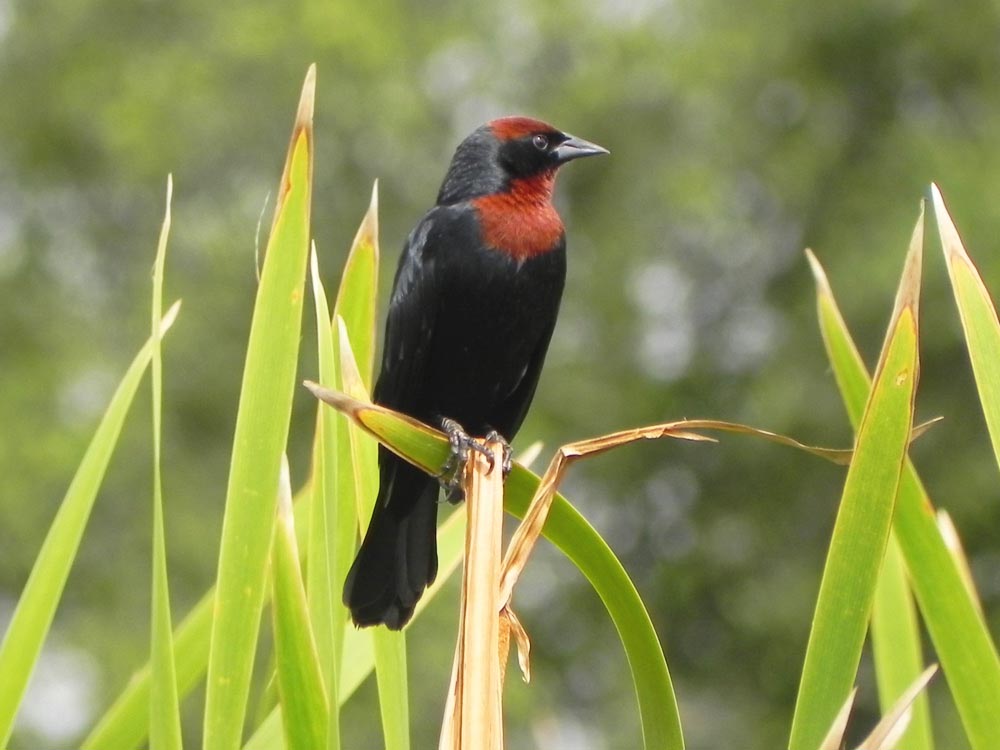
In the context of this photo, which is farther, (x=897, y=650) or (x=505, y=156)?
(x=505, y=156)

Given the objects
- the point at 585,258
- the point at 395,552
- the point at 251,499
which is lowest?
the point at 251,499

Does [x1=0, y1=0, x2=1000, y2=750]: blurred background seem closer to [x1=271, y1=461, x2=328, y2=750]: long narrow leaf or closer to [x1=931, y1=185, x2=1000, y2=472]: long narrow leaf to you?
[x1=931, y1=185, x2=1000, y2=472]: long narrow leaf

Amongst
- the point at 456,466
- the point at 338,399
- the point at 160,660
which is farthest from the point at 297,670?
the point at 456,466

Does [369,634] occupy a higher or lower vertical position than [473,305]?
lower

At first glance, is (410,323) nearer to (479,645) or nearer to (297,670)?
(297,670)

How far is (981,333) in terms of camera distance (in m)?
1.56

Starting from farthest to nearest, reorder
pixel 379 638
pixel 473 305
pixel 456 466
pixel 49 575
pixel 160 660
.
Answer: pixel 473 305 < pixel 456 466 < pixel 379 638 < pixel 49 575 < pixel 160 660

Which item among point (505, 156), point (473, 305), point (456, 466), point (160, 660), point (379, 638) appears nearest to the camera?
point (160, 660)

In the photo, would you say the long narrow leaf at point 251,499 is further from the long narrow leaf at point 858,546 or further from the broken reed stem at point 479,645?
the long narrow leaf at point 858,546

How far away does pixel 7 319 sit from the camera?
12156 mm

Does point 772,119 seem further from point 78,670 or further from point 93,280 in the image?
point 78,670

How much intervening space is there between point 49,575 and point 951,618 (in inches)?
36.2

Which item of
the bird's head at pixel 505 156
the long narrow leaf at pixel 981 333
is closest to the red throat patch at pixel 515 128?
the bird's head at pixel 505 156

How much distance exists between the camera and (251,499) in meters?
1.55
